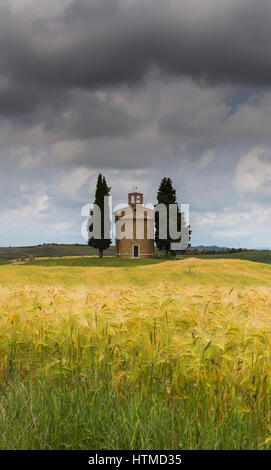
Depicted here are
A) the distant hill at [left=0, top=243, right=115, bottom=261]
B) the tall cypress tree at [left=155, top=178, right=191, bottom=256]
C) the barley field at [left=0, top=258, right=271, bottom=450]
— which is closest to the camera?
the barley field at [left=0, top=258, right=271, bottom=450]

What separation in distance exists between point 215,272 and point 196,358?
75.6 ft

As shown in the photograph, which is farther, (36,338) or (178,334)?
(36,338)

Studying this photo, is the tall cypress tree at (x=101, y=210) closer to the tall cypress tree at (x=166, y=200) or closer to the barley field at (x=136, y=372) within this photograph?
the tall cypress tree at (x=166, y=200)

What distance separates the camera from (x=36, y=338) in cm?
538

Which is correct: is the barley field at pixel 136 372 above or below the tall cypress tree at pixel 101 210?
below

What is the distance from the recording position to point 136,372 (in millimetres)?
4180

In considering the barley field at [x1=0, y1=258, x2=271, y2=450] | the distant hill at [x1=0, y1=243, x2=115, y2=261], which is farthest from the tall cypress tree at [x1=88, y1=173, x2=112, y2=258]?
the barley field at [x1=0, y1=258, x2=271, y2=450]

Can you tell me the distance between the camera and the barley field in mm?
3344

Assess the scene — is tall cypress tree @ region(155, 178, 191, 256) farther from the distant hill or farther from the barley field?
the barley field

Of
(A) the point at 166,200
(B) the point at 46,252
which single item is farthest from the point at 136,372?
(B) the point at 46,252

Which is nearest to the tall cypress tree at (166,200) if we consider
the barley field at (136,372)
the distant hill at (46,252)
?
the distant hill at (46,252)

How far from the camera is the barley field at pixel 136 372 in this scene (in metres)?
3.34

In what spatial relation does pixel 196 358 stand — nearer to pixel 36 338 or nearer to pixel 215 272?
→ pixel 36 338
